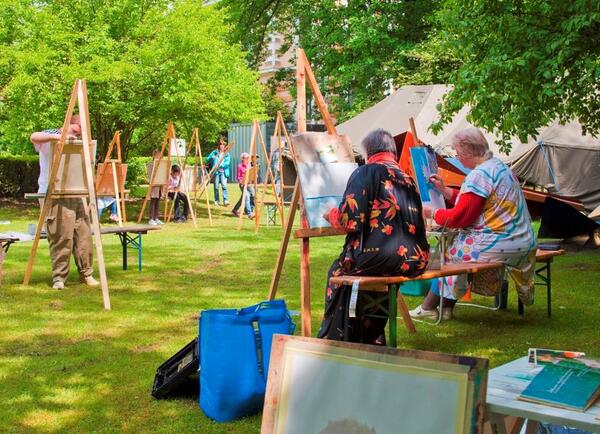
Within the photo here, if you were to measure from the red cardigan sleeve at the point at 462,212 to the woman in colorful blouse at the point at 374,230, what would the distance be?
111cm

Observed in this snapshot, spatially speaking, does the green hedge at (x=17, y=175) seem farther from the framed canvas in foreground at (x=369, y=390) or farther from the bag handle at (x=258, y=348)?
the framed canvas in foreground at (x=369, y=390)

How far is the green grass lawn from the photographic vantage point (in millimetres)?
4887

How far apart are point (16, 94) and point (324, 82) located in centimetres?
1331

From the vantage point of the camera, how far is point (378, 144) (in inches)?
207

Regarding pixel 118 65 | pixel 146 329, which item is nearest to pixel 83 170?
pixel 146 329

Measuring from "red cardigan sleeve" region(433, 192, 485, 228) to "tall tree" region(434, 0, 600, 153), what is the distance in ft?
5.85

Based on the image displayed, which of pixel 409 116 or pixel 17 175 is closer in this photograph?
pixel 409 116

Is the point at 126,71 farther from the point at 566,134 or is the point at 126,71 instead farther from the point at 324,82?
the point at 324,82

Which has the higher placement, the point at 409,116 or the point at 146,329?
the point at 409,116

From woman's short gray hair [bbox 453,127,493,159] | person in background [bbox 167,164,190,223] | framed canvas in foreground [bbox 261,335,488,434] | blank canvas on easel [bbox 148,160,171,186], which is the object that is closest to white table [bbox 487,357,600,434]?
framed canvas in foreground [bbox 261,335,488,434]

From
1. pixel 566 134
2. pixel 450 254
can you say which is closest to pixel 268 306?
pixel 450 254

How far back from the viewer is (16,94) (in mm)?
17312

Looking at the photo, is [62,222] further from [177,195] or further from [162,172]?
[177,195]

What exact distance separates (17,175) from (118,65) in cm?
713
